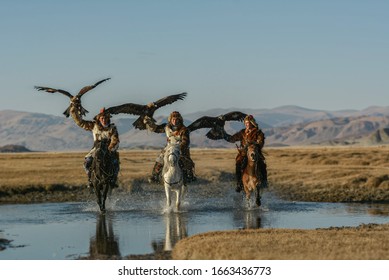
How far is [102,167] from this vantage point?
84.2ft

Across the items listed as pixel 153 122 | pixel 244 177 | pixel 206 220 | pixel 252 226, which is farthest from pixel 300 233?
pixel 153 122

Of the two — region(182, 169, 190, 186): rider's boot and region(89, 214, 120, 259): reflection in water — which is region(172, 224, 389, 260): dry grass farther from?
region(182, 169, 190, 186): rider's boot

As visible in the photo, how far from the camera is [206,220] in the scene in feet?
78.9

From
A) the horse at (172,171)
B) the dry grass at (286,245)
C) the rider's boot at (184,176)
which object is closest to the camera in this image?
the dry grass at (286,245)

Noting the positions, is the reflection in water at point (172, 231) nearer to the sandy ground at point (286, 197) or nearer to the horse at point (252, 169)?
the sandy ground at point (286, 197)

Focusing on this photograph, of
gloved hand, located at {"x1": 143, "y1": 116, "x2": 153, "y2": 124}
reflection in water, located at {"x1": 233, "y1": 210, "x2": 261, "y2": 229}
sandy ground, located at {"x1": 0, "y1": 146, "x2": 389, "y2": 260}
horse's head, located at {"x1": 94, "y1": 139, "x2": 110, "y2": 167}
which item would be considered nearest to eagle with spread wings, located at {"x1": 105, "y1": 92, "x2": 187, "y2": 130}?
gloved hand, located at {"x1": 143, "y1": 116, "x2": 153, "y2": 124}

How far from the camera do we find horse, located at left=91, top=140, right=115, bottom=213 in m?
25.5

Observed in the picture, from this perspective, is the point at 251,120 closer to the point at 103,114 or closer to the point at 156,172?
the point at 156,172

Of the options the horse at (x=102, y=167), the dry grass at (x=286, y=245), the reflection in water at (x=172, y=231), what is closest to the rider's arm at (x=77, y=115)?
the horse at (x=102, y=167)

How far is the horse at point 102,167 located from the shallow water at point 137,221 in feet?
3.79

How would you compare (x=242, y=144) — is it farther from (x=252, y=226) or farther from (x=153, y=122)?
(x=252, y=226)

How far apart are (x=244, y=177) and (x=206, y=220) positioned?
339cm

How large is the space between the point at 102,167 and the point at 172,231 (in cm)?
545

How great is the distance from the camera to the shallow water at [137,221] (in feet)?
61.1
